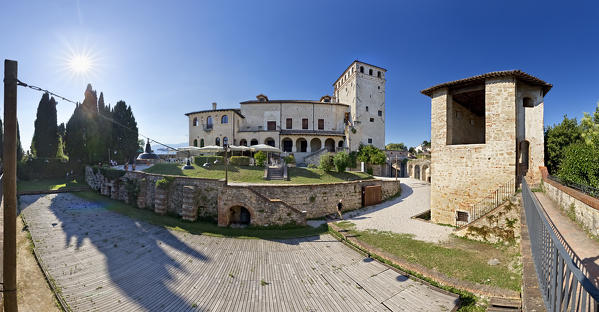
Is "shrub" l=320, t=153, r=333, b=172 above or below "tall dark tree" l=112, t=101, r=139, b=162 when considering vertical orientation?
below

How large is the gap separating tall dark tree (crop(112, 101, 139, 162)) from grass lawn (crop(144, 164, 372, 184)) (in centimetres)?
1534

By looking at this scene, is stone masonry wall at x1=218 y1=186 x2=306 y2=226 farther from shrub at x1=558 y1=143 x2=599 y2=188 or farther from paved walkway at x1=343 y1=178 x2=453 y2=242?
shrub at x1=558 y1=143 x2=599 y2=188

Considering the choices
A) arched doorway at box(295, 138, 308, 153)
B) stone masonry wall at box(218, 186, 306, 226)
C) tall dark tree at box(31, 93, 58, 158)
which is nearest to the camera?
stone masonry wall at box(218, 186, 306, 226)

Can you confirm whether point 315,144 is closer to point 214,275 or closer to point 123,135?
point 214,275

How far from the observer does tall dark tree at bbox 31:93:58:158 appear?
108ft

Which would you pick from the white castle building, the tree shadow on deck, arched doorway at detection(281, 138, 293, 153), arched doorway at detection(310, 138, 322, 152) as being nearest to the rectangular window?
the tree shadow on deck

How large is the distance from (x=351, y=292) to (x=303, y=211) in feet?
25.2

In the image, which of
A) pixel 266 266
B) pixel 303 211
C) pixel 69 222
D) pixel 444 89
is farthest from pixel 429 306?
pixel 69 222

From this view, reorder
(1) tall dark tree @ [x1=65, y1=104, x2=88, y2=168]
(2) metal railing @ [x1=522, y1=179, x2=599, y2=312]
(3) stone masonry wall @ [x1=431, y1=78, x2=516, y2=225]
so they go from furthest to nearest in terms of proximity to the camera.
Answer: (1) tall dark tree @ [x1=65, y1=104, x2=88, y2=168] < (3) stone masonry wall @ [x1=431, y1=78, x2=516, y2=225] < (2) metal railing @ [x1=522, y1=179, x2=599, y2=312]

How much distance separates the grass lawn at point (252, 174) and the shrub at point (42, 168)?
74.3 ft

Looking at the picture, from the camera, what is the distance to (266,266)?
986cm

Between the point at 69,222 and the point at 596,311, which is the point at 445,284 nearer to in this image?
the point at 596,311

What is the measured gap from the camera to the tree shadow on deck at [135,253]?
27.0 ft

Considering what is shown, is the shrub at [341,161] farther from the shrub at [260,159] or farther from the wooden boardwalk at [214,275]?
the wooden boardwalk at [214,275]
